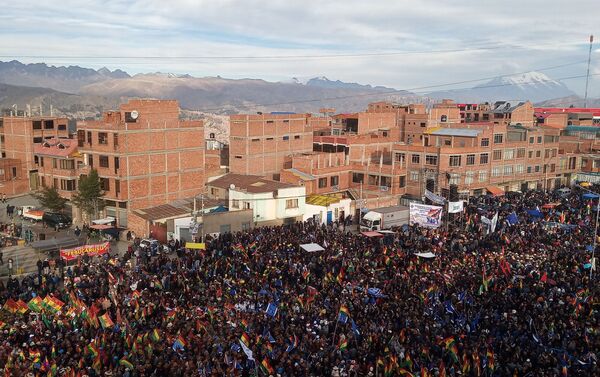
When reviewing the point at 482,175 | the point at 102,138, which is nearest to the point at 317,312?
the point at 102,138

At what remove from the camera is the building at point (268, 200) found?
129 ft

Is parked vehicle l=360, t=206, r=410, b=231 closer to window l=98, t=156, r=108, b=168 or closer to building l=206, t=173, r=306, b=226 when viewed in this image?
building l=206, t=173, r=306, b=226

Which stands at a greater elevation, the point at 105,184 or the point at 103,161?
the point at 103,161

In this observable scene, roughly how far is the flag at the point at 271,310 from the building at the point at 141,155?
2280 centimetres

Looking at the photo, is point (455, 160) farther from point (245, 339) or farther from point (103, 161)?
point (245, 339)

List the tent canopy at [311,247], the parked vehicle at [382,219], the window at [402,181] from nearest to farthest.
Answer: the tent canopy at [311,247] < the parked vehicle at [382,219] < the window at [402,181]

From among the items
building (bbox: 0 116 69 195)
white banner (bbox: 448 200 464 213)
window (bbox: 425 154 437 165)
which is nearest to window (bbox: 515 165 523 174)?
window (bbox: 425 154 437 165)

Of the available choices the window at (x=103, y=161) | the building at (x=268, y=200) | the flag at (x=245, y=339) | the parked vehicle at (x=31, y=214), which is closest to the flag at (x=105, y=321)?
the flag at (x=245, y=339)

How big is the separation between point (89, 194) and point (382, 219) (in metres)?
20.2

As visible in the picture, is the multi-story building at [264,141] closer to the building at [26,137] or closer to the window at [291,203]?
the window at [291,203]

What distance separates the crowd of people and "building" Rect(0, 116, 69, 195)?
3000 cm

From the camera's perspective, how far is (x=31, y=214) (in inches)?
1613

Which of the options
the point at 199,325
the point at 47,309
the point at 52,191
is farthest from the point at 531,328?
the point at 52,191

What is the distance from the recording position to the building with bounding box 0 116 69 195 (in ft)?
175
